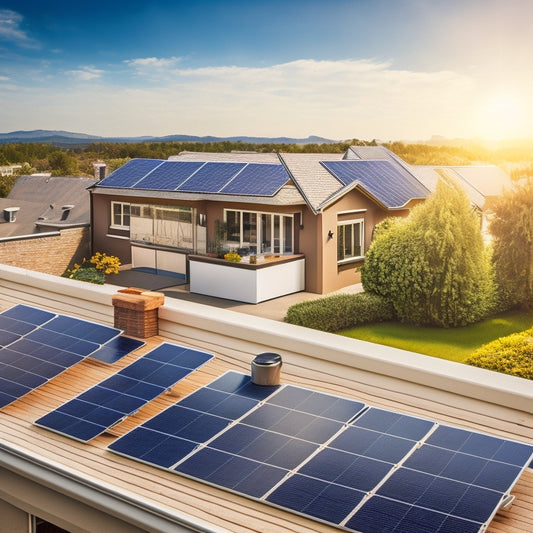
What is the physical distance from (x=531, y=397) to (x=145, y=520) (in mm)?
3270

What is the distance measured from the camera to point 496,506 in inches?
195

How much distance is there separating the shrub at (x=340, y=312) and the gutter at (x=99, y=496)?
15.6 metres

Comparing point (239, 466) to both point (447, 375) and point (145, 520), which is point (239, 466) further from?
point (447, 375)

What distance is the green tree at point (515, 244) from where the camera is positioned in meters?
26.7

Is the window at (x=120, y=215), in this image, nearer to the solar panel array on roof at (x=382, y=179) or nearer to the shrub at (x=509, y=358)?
the solar panel array on roof at (x=382, y=179)

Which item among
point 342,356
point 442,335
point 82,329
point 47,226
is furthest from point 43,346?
point 47,226

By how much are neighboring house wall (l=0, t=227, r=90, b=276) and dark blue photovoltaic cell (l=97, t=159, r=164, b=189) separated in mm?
2667

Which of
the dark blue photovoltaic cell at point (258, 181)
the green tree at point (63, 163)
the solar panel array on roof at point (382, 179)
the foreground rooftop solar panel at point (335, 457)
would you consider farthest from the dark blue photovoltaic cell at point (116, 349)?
the green tree at point (63, 163)

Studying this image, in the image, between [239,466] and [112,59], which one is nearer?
[239,466]

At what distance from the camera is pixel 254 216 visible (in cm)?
2928

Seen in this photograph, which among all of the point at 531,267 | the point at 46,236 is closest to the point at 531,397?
the point at 531,267

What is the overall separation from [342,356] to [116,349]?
2892mm

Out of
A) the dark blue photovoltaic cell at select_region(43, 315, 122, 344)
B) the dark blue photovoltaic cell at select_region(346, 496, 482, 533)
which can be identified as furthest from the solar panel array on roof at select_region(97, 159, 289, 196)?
the dark blue photovoltaic cell at select_region(346, 496, 482, 533)

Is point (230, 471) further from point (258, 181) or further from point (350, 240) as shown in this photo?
point (350, 240)
